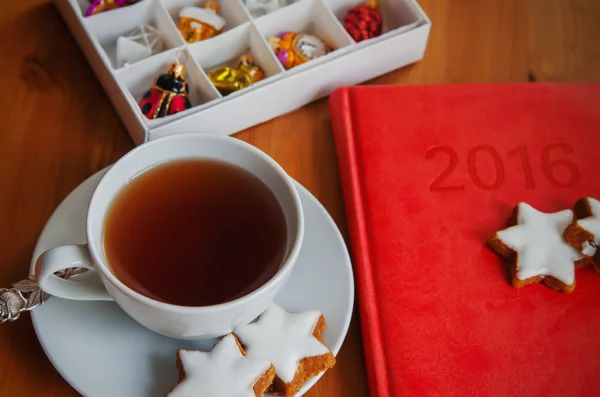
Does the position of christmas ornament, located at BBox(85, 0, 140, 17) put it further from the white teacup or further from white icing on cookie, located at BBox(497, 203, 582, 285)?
white icing on cookie, located at BBox(497, 203, 582, 285)

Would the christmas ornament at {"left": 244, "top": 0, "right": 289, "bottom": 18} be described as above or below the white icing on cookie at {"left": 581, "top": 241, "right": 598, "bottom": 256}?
above

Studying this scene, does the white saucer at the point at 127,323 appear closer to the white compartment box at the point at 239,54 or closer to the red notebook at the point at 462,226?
the red notebook at the point at 462,226

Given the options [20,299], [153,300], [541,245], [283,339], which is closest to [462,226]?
[541,245]

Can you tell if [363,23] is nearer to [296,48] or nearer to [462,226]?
[296,48]

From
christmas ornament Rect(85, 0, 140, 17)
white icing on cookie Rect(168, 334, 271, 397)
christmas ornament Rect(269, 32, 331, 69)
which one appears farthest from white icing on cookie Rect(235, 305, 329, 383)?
christmas ornament Rect(85, 0, 140, 17)

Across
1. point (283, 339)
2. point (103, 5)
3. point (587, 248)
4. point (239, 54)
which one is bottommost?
point (587, 248)

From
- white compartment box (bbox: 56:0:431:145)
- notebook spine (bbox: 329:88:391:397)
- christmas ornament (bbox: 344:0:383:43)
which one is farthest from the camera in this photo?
christmas ornament (bbox: 344:0:383:43)

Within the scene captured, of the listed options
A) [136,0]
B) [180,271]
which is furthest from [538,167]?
[136,0]
